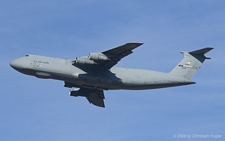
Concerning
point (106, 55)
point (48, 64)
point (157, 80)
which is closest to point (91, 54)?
point (106, 55)

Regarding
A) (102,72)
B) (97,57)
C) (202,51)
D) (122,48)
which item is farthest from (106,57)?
(202,51)

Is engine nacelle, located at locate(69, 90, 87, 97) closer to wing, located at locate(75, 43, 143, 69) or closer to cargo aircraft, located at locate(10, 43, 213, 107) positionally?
cargo aircraft, located at locate(10, 43, 213, 107)

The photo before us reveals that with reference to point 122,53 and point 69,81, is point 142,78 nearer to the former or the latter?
point 122,53

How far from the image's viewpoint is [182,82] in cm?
3042

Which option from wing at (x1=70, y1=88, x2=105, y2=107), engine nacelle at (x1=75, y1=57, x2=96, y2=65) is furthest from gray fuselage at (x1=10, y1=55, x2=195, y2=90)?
wing at (x1=70, y1=88, x2=105, y2=107)

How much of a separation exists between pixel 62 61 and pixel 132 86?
4613 mm

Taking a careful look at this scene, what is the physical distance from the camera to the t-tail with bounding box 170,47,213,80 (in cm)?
3100

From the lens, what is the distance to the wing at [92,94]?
3306 cm

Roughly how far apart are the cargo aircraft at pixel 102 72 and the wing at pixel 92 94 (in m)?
2.14

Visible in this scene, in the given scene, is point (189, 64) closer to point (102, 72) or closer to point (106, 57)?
point (102, 72)

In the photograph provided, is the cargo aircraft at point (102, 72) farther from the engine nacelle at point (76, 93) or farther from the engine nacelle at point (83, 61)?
the engine nacelle at point (76, 93)

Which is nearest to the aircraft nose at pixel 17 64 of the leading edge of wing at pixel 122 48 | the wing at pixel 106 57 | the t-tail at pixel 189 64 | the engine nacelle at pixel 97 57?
the wing at pixel 106 57

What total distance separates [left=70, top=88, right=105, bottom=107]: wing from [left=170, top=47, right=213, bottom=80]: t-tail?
17.8ft

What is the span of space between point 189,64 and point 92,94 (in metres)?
7.04
